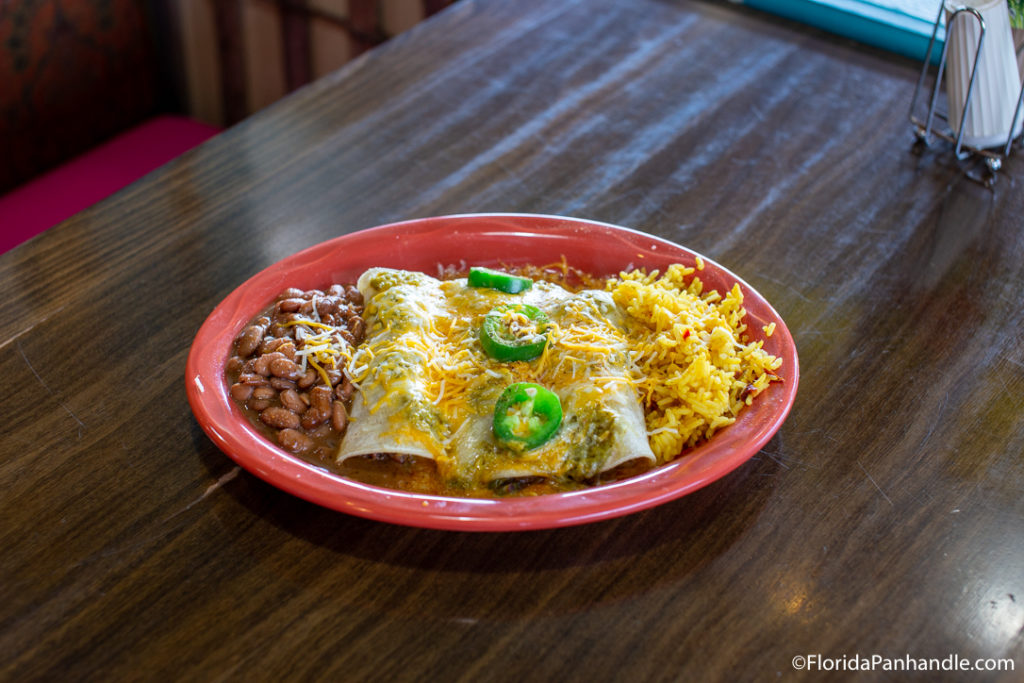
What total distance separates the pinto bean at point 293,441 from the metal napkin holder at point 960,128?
1.75 metres

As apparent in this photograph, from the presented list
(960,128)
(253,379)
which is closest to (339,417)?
(253,379)

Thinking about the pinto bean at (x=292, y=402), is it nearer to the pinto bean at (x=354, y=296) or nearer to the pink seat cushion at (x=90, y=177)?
the pinto bean at (x=354, y=296)

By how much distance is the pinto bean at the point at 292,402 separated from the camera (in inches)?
60.9

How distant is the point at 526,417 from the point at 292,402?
0.40 metres

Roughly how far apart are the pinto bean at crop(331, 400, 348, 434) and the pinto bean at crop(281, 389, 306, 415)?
2.1 inches

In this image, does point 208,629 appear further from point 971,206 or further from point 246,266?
point 971,206

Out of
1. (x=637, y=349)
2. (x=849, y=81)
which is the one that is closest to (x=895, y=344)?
(x=637, y=349)

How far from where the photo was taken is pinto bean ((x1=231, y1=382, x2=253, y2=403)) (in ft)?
5.12

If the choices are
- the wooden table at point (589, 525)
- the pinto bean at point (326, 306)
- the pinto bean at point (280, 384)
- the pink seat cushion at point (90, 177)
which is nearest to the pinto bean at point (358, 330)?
the pinto bean at point (326, 306)

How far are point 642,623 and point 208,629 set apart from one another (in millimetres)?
619

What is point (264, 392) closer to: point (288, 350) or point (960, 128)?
point (288, 350)

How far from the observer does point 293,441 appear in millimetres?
1502

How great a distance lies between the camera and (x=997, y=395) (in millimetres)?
1729

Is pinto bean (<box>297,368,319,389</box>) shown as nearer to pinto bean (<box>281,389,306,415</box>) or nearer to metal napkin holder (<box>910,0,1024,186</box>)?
pinto bean (<box>281,389,306,415</box>)
